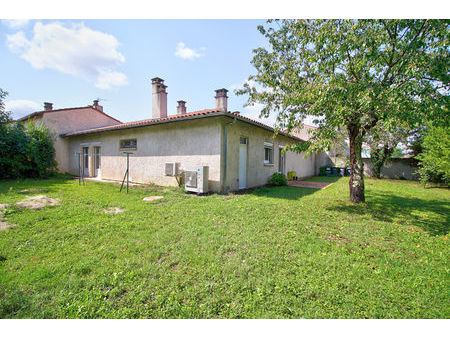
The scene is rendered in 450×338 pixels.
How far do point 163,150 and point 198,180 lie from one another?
2.95m

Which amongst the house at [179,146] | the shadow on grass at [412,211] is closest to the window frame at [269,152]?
the house at [179,146]

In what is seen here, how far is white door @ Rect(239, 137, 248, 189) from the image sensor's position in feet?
30.3

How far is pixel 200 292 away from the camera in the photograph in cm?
231

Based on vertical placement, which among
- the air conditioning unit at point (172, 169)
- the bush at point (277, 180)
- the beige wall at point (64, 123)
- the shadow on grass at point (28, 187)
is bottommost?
the shadow on grass at point (28, 187)

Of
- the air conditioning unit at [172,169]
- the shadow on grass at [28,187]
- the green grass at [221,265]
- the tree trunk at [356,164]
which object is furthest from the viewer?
the air conditioning unit at [172,169]

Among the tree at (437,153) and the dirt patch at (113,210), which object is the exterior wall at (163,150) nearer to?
the dirt patch at (113,210)

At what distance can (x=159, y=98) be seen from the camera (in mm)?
11539

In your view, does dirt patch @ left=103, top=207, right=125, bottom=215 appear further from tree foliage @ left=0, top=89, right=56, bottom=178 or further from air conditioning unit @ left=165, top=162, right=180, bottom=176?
tree foliage @ left=0, top=89, right=56, bottom=178

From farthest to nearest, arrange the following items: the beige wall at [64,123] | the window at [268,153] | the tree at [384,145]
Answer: the tree at [384,145]
the beige wall at [64,123]
the window at [268,153]

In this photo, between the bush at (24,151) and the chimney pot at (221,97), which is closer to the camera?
the chimney pot at (221,97)

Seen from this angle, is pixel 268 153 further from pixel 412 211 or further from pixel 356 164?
pixel 412 211

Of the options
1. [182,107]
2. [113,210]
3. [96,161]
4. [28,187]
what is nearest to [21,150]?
[96,161]

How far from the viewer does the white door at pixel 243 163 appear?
9.24 m

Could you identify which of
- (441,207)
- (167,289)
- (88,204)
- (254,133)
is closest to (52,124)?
(88,204)
